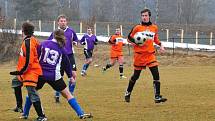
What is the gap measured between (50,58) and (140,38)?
10.7ft

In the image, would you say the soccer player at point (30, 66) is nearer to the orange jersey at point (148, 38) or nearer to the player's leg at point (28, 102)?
the player's leg at point (28, 102)

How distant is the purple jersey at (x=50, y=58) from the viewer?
1031 cm

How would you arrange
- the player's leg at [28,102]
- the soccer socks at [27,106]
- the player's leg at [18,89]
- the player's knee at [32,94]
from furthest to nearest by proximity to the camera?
1. the player's leg at [18,89]
2. the soccer socks at [27,106]
3. the player's leg at [28,102]
4. the player's knee at [32,94]

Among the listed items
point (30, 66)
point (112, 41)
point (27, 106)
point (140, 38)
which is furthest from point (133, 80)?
point (112, 41)

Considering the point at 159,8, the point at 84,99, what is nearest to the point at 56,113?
the point at 84,99

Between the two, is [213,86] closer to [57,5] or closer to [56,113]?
[56,113]

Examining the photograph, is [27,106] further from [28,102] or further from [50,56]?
[50,56]

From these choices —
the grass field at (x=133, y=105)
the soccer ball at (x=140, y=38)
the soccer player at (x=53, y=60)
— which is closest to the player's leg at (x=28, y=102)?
the soccer player at (x=53, y=60)

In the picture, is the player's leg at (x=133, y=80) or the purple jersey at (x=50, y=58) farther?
the player's leg at (x=133, y=80)

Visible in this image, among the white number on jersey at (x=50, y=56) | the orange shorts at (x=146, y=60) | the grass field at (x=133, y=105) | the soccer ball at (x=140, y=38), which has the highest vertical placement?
the soccer ball at (x=140, y=38)

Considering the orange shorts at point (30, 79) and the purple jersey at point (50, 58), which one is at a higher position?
the purple jersey at point (50, 58)

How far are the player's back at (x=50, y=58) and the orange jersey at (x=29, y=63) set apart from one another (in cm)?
16

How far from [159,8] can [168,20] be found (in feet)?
18.6

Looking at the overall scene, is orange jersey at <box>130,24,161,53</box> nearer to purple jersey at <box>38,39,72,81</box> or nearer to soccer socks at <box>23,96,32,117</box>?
purple jersey at <box>38,39,72,81</box>
